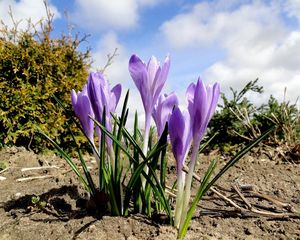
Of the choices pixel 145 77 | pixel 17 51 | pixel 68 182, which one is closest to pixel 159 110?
pixel 145 77

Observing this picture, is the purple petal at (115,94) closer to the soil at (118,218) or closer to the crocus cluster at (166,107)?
the crocus cluster at (166,107)

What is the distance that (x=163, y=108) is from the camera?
1.84 m

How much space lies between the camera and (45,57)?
5.12 metres

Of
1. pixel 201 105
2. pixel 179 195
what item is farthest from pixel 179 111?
pixel 179 195

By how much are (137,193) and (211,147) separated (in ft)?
12.5

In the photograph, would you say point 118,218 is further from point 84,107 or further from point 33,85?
point 33,85

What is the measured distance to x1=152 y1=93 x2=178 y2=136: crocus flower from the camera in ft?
5.94

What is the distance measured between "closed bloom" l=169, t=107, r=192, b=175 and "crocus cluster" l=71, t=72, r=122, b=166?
353 millimetres

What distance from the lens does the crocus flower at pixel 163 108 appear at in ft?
5.94

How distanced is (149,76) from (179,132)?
284mm

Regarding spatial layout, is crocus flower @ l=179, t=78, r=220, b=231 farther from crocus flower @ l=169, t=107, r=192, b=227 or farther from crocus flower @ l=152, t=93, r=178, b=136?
crocus flower @ l=152, t=93, r=178, b=136

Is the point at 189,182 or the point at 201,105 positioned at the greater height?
the point at 201,105

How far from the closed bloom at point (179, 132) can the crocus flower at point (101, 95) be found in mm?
359

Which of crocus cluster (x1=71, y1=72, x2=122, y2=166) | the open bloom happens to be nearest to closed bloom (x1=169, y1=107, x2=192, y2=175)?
crocus cluster (x1=71, y1=72, x2=122, y2=166)
